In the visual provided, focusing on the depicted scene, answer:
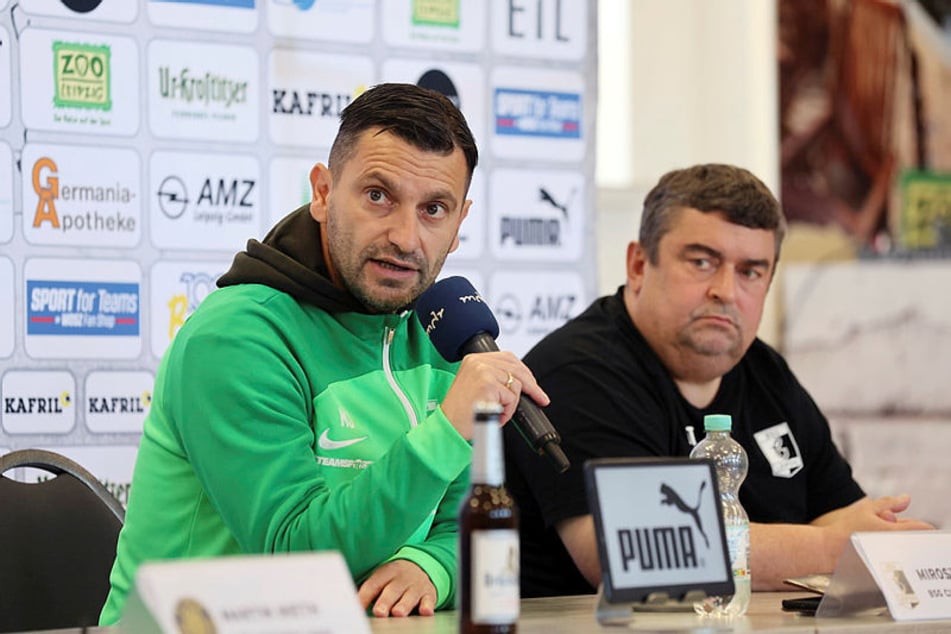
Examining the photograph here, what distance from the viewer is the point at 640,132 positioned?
4406 mm

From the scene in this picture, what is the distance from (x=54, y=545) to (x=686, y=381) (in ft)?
3.68

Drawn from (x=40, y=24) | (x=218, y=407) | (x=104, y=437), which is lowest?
(x=104, y=437)

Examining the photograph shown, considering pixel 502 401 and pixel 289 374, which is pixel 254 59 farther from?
pixel 502 401

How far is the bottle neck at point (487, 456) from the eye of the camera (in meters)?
1.25

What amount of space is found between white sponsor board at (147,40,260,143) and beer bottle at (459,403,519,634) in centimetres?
162

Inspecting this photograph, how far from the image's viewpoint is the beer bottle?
1.26 m

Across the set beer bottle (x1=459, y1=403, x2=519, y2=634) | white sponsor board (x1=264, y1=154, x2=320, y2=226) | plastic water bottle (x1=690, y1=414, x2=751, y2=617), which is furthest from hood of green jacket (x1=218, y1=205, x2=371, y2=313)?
white sponsor board (x1=264, y1=154, x2=320, y2=226)

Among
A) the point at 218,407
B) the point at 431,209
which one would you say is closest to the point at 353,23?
the point at 431,209

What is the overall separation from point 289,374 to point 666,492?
518mm

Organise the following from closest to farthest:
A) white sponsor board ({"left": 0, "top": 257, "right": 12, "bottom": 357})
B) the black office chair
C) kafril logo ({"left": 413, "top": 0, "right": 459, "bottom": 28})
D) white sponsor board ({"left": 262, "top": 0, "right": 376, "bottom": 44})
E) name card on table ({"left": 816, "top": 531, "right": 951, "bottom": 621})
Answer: name card on table ({"left": 816, "top": 531, "right": 951, "bottom": 621})
the black office chair
white sponsor board ({"left": 0, "top": 257, "right": 12, "bottom": 357})
white sponsor board ({"left": 262, "top": 0, "right": 376, "bottom": 44})
kafril logo ({"left": 413, "top": 0, "right": 459, "bottom": 28})

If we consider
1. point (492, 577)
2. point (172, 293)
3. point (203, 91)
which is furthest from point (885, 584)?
point (203, 91)

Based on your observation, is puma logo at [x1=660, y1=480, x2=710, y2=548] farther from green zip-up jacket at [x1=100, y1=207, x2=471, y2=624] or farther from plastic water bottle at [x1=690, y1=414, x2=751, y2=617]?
green zip-up jacket at [x1=100, y1=207, x2=471, y2=624]

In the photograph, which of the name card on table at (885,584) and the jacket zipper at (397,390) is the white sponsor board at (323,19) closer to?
the jacket zipper at (397,390)

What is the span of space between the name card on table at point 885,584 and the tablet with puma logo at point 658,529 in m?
0.17
